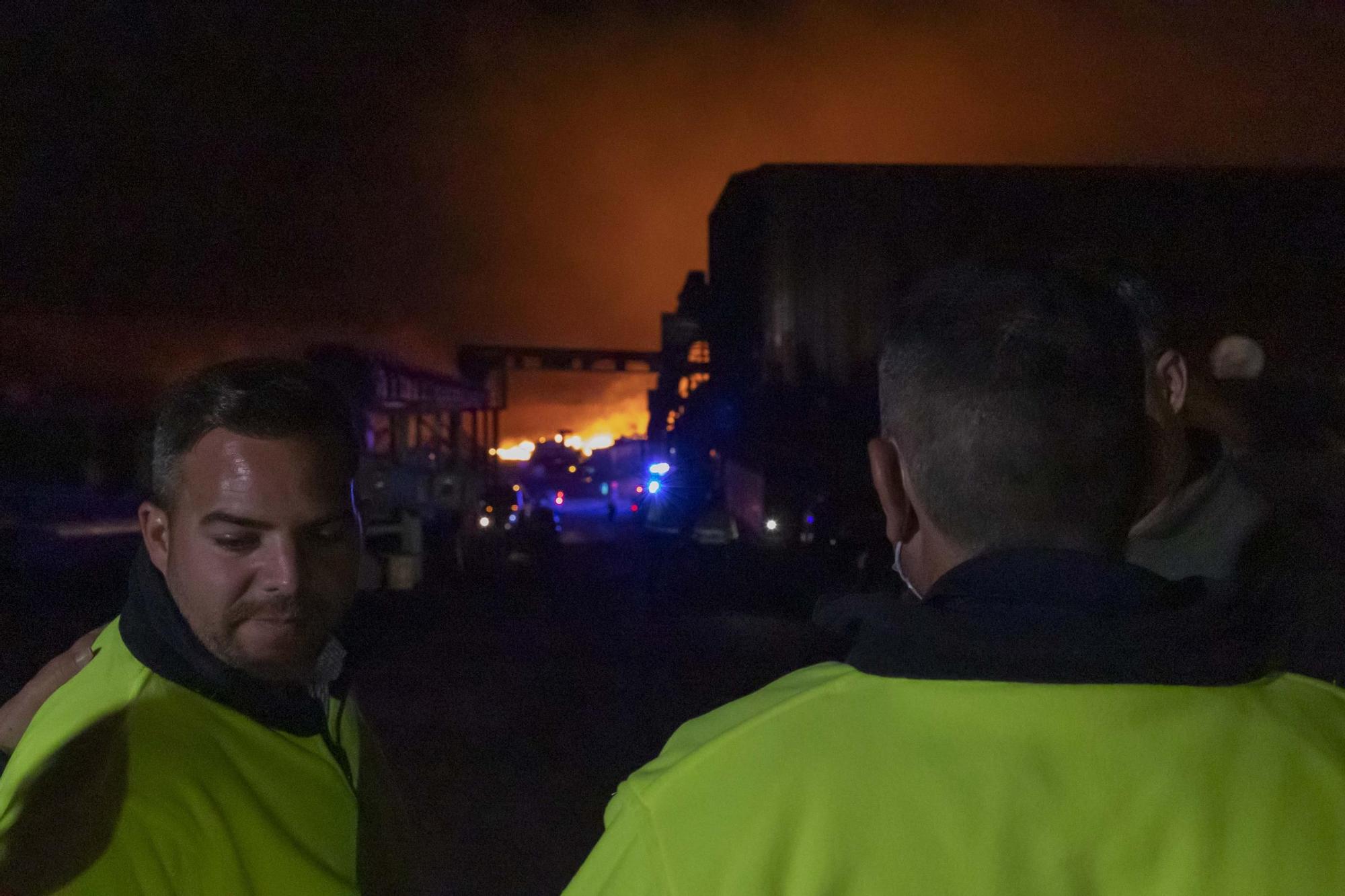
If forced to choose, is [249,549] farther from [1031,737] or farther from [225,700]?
[1031,737]

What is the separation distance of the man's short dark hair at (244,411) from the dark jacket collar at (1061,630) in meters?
1.49

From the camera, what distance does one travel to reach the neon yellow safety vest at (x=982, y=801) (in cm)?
95

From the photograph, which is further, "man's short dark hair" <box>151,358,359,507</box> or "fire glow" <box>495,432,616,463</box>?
"fire glow" <box>495,432,616,463</box>

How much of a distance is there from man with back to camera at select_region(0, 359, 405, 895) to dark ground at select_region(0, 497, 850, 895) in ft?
1.70

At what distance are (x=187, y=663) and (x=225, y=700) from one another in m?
0.10

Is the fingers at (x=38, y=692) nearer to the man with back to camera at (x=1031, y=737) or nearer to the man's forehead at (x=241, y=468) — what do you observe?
the man's forehead at (x=241, y=468)

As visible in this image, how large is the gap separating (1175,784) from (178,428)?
1.96 metres

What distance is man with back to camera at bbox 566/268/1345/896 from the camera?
959mm

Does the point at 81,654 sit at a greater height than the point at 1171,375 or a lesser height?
lesser

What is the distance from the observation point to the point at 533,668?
911cm

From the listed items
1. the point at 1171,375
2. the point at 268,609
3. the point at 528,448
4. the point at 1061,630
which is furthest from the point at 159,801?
the point at 528,448

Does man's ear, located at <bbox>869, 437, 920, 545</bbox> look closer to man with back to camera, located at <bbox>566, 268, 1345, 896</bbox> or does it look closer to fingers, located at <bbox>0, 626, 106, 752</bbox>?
man with back to camera, located at <bbox>566, 268, 1345, 896</bbox>

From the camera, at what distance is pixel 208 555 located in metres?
2.05

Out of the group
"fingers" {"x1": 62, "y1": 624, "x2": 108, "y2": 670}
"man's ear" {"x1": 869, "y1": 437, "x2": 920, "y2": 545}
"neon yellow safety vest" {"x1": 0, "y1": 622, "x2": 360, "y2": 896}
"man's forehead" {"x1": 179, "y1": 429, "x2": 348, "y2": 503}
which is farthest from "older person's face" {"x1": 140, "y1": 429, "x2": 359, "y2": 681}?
"man's ear" {"x1": 869, "y1": 437, "x2": 920, "y2": 545}
